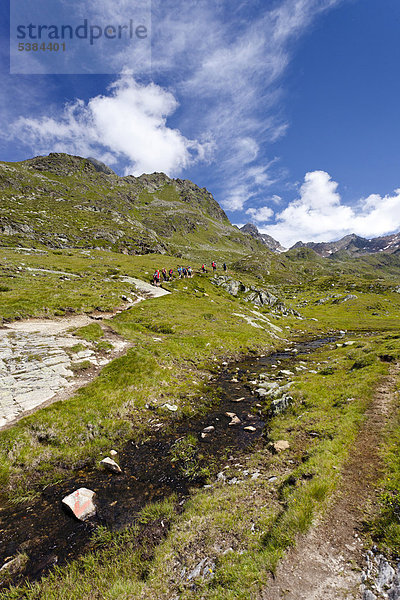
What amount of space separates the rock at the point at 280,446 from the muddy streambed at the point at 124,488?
1296 millimetres

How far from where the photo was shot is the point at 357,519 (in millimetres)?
7176

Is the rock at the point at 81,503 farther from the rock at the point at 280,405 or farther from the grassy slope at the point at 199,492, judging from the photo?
the rock at the point at 280,405

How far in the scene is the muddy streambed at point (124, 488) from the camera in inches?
310

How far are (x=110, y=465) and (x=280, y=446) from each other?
28.6ft

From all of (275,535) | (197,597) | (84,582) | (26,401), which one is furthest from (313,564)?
(26,401)

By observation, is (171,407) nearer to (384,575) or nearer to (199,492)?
(199,492)

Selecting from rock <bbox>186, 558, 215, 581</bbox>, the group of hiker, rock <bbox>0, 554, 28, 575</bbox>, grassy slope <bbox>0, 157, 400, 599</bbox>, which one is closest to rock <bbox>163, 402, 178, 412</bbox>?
grassy slope <bbox>0, 157, 400, 599</bbox>

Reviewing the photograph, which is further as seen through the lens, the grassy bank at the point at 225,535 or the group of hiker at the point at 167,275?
the group of hiker at the point at 167,275

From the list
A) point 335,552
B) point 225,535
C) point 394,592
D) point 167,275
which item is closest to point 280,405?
point 225,535

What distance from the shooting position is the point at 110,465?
11.3 metres

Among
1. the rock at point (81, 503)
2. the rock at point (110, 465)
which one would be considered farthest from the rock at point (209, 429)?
the rock at point (81, 503)

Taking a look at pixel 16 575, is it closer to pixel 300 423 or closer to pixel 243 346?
pixel 300 423

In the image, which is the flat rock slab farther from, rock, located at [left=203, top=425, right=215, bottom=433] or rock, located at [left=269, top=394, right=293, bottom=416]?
rock, located at [left=269, top=394, right=293, bottom=416]

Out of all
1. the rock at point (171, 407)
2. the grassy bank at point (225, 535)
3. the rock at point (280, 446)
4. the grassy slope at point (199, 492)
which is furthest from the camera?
the rock at point (171, 407)
